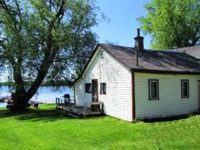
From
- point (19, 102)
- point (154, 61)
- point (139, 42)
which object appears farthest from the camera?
point (19, 102)

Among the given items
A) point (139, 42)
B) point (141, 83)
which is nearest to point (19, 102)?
point (139, 42)

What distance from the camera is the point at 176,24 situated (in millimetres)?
48625

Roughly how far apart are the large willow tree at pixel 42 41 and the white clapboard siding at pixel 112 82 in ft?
14.4

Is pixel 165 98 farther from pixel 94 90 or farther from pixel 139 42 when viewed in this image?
pixel 94 90

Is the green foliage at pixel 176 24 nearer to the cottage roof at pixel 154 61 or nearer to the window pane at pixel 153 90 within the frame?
the cottage roof at pixel 154 61

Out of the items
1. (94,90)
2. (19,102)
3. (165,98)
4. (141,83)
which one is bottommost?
(19,102)

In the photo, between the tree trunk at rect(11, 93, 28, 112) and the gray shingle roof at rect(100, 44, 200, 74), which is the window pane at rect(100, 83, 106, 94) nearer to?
the gray shingle roof at rect(100, 44, 200, 74)

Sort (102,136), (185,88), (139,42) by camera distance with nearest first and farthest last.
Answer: (102,136) → (185,88) → (139,42)

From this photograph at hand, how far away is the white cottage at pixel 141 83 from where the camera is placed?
65.4ft

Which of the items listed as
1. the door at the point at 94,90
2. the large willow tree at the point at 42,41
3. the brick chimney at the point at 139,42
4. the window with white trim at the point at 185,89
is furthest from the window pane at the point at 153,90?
the large willow tree at the point at 42,41

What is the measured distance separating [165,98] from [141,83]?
6.99 ft

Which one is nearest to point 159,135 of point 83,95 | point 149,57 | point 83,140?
point 83,140

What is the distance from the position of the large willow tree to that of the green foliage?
20430 millimetres

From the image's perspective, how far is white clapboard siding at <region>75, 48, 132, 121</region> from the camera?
2019 cm
